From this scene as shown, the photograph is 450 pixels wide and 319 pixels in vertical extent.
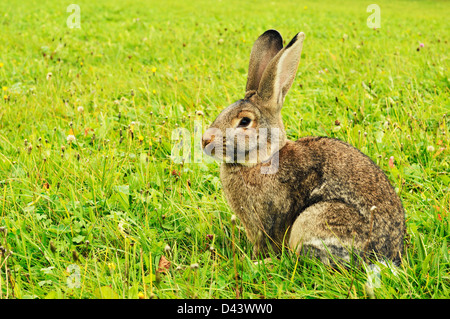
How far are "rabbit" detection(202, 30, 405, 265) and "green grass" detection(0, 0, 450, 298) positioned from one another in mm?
189

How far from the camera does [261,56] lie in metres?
3.80

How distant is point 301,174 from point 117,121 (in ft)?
10.1

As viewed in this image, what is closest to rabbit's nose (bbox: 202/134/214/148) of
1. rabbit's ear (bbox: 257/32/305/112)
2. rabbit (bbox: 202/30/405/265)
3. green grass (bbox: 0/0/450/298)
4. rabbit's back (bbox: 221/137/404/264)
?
rabbit (bbox: 202/30/405/265)

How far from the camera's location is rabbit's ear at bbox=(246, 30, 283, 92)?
379 centimetres

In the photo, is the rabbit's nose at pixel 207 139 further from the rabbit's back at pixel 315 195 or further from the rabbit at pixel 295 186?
the rabbit's back at pixel 315 195

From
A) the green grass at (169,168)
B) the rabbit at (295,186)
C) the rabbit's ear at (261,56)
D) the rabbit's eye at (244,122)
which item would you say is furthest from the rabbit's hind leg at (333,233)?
the rabbit's ear at (261,56)

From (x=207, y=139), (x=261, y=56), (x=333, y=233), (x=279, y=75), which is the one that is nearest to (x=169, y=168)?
(x=207, y=139)

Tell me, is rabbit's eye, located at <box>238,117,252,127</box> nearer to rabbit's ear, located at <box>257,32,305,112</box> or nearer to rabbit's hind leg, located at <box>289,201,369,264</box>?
rabbit's ear, located at <box>257,32,305,112</box>

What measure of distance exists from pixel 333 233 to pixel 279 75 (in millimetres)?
1229

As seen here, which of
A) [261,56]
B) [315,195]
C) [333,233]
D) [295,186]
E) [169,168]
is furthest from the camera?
[169,168]

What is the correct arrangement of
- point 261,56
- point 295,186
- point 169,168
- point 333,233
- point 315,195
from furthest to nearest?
1. point 169,168
2. point 261,56
3. point 295,186
4. point 315,195
5. point 333,233

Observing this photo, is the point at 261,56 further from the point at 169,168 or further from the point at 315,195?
the point at 169,168

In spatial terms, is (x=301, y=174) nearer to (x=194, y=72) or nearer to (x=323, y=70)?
(x=323, y=70)

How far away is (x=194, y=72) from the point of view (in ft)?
24.7
